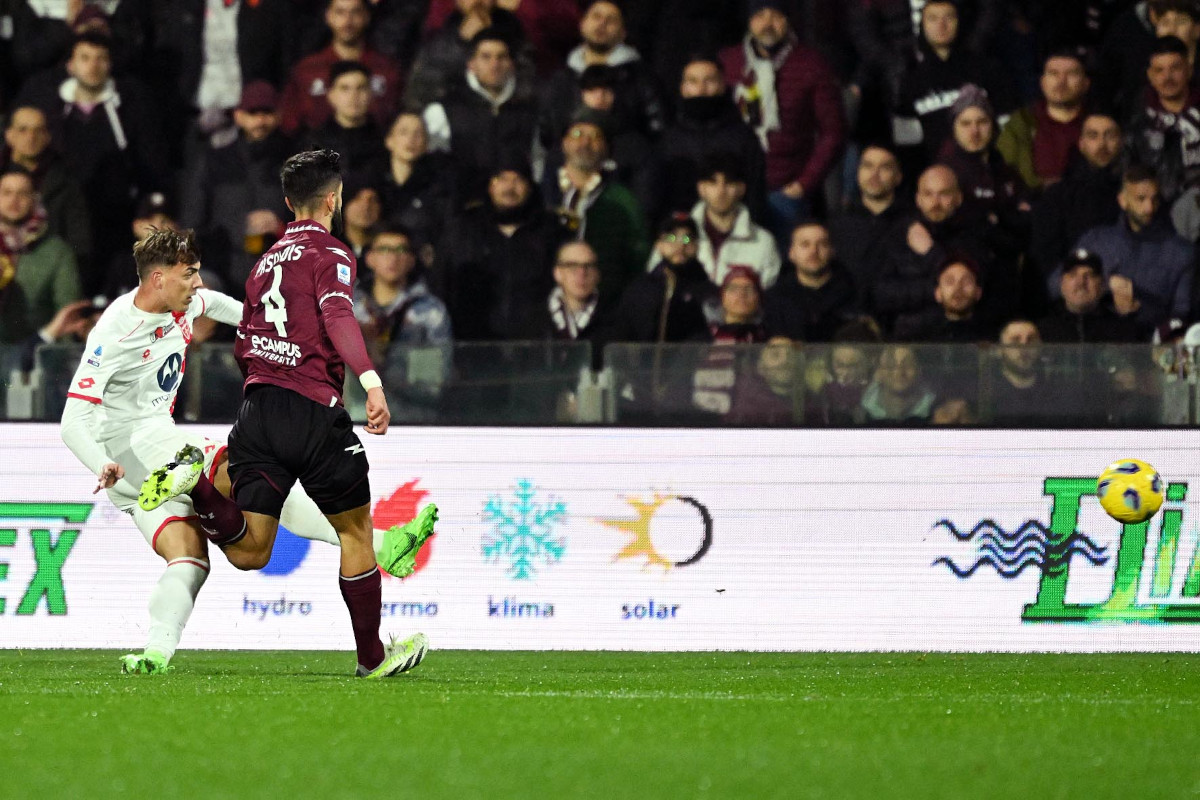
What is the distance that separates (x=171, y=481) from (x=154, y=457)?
2.82 ft

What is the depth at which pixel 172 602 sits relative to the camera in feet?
23.4

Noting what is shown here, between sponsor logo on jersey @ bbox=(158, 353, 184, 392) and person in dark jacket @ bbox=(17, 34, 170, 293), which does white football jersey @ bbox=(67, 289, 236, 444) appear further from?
person in dark jacket @ bbox=(17, 34, 170, 293)

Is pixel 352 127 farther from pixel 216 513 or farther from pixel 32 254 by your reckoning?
pixel 216 513

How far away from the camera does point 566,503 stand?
941 centimetres

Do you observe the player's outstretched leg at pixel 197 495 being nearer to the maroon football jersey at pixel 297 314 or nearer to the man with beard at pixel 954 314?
the maroon football jersey at pixel 297 314

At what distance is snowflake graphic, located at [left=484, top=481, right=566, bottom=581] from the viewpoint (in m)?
9.39

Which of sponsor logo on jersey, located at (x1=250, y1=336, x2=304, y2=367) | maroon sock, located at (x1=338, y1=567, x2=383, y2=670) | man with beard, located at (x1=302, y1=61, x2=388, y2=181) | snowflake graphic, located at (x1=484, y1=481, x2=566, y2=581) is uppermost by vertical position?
man with beard, located at (x1=302, y1=61, x2=388, y2=181)

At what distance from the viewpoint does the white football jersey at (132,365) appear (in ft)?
23.7

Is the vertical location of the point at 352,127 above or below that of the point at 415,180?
above

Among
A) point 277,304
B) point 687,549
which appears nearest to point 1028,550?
point 687,549

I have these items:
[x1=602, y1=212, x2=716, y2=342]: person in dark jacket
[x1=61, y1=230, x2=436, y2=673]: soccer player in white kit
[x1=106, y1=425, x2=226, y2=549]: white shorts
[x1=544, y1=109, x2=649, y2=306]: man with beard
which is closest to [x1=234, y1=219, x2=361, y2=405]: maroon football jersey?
[x1=61, y1=230, x2=436, y2=673]: soccer player in white kit

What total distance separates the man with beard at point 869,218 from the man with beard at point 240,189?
3.77 m

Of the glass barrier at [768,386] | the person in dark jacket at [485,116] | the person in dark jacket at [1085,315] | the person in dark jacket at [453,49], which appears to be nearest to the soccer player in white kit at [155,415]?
the glass barrier at [768,386]

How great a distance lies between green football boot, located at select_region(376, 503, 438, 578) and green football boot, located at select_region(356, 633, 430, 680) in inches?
10.4
